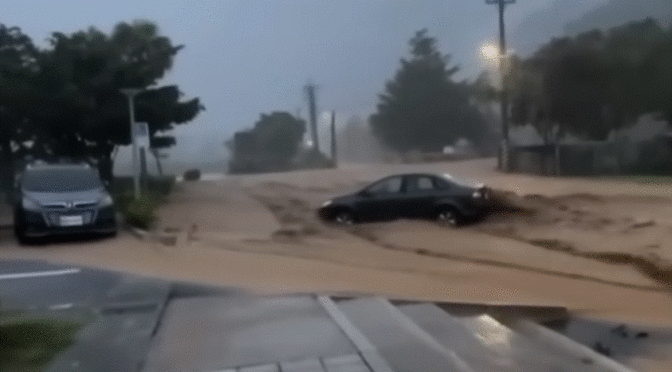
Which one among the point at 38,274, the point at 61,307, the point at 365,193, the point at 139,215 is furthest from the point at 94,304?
the point at 365,193

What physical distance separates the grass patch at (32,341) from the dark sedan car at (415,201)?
32.6 feet

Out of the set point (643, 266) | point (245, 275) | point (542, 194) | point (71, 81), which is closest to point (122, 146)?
point (71, 81)

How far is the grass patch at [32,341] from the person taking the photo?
587cm

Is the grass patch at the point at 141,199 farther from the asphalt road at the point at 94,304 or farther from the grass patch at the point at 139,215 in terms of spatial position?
the asphalt road at the point at 94,304

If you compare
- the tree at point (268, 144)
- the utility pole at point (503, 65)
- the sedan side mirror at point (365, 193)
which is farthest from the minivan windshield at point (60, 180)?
the tree at point (268, 144)

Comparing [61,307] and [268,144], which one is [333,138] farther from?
[61,307]

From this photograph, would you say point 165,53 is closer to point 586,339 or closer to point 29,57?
point 29,57

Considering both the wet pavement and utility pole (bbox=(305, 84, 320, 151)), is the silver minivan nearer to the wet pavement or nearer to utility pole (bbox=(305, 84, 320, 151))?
the wet pavement

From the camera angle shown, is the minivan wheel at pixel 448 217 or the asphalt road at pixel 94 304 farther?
the minivan wheel at pixel 448 217

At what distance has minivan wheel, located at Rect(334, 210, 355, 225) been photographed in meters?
17.0

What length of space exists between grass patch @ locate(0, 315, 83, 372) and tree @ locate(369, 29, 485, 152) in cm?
4755

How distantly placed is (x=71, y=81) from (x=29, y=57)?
254cm

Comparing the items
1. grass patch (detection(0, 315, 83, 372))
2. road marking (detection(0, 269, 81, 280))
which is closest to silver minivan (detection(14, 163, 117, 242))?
road marking (detection(0, 269, 81, 280))

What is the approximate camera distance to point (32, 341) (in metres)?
6.53
